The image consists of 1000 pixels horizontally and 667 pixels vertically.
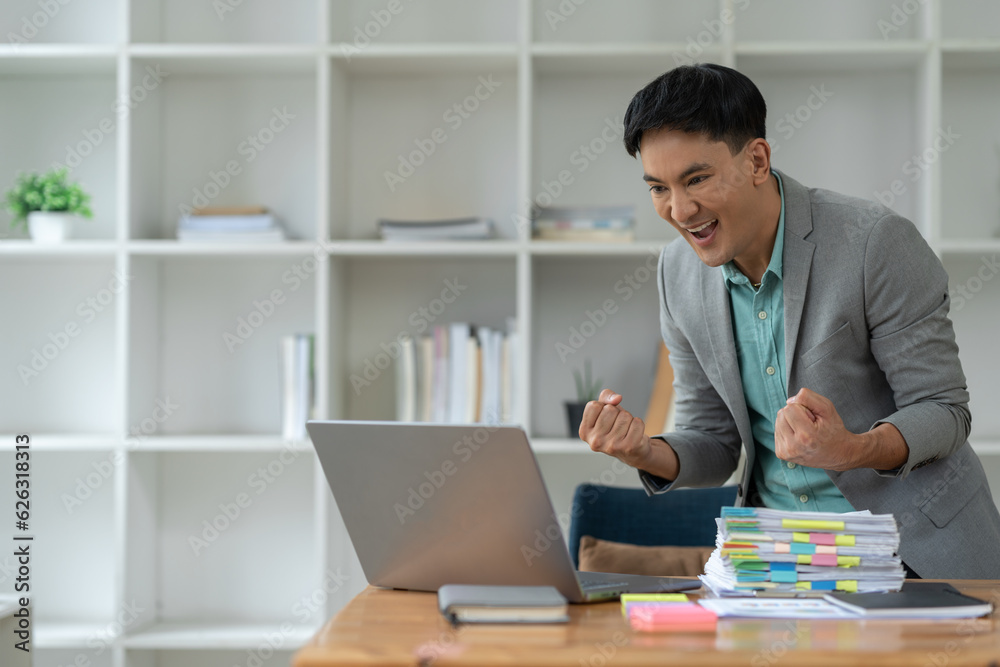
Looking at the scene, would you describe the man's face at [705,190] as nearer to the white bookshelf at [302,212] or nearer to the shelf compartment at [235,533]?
the white bookshelf at [302,212]

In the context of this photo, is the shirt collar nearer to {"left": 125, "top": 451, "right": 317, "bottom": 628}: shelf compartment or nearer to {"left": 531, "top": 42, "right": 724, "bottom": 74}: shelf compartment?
{"left": 531, "top": 42, "right": 724, "bottom": 74}: shelf compartment

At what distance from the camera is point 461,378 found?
254 centimetres

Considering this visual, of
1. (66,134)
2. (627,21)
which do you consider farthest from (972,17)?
(66,134)

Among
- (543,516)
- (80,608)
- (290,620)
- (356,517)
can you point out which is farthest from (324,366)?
(543,516)

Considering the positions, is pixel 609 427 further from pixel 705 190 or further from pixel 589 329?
pixel 589 329

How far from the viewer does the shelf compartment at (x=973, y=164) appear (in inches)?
105

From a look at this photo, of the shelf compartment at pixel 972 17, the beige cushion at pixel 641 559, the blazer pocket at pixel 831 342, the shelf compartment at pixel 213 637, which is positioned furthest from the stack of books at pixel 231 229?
the shelf compartment at pixel 972 17

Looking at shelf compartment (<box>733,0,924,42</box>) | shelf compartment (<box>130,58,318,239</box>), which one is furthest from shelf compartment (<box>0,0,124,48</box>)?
shelf compartment (<box>733,0,924,42</box>)

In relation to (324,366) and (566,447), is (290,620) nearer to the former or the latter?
(324,366)

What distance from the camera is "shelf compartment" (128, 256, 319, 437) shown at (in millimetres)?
2828

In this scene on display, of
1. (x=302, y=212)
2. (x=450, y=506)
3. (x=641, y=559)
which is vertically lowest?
(x=641, y=559)

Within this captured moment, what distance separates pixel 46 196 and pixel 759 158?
6.85 ft

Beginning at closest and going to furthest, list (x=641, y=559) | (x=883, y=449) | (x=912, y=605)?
(x=912, y=605) < (x=883, y=449) < (x=641, y=559)

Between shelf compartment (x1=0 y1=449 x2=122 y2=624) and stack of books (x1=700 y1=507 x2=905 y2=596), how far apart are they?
2.27 meters
